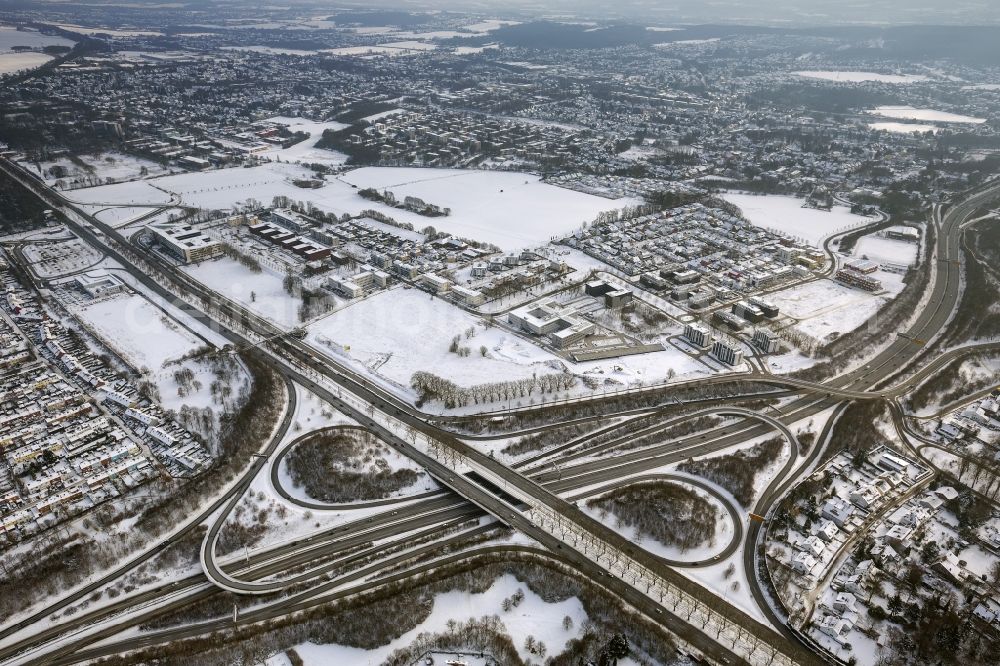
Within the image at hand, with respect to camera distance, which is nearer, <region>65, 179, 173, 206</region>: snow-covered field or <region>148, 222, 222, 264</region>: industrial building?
<region>148, 222, 222, 264</region>: industrial building

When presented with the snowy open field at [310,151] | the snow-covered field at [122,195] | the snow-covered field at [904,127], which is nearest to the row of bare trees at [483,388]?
the snow-covered field at [122,195]

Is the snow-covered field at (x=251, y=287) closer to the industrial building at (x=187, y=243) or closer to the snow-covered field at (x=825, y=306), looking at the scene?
the industrial building at (x=187, y=243)

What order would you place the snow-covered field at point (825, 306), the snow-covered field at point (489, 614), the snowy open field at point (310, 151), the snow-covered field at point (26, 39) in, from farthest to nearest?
the snow-covered field at point (26, 39) → the snowy open field at point (310, 151) → the snow-covered field at point (825, 306) → the snow-covered field at point (489, 614)

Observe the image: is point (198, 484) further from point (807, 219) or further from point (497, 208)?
point (807, 219)

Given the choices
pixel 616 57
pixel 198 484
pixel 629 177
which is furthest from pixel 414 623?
pixel 616 57

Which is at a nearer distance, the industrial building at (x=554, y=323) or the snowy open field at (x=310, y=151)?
the industrial building at (x=554, y=323)

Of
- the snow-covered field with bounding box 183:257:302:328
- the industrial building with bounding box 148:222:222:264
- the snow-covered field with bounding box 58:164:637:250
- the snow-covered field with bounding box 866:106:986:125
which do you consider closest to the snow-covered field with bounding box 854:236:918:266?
the snow-covered field with bounding box 58:164:637:250

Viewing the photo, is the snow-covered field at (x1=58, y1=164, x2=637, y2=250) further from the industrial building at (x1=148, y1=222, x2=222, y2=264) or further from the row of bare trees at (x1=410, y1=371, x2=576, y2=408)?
the row of bare trees at (x1=410, y1=371, x2=576, y2=408)
